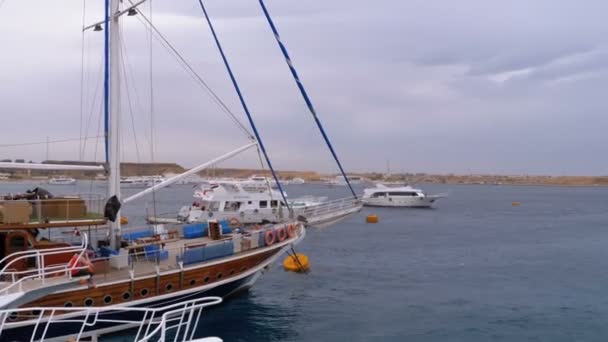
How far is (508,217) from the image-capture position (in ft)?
275

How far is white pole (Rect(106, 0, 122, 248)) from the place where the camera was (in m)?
20.0

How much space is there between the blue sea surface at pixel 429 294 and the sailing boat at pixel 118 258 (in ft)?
8.15

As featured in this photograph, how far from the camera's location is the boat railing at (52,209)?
679 inches

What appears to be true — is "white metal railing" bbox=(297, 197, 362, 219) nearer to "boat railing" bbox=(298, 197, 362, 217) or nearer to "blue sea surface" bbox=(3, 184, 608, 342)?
"boat railing" bbox=(298, 197, 362, 217)

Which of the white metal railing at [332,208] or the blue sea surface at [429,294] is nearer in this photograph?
the blue sea surface at [429,294]

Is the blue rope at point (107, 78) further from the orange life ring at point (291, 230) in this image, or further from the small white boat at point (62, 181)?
the small white boat at point (62, 181)

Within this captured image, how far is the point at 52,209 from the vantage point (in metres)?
18.2

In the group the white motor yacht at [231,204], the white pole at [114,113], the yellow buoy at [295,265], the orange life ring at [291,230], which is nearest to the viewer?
the white pole at [114,113]

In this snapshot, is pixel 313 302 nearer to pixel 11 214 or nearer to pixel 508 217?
pixel 11 214

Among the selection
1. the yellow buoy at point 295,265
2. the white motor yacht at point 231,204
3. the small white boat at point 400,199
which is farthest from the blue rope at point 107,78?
the small white boat at point 400,199

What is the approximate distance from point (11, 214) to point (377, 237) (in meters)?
43.0

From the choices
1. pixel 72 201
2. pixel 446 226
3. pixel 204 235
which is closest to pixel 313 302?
pixel 204 235

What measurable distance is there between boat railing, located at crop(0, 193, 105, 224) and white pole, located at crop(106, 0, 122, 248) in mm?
1022

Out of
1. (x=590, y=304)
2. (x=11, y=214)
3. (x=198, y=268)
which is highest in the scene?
(x=11, y=214)
